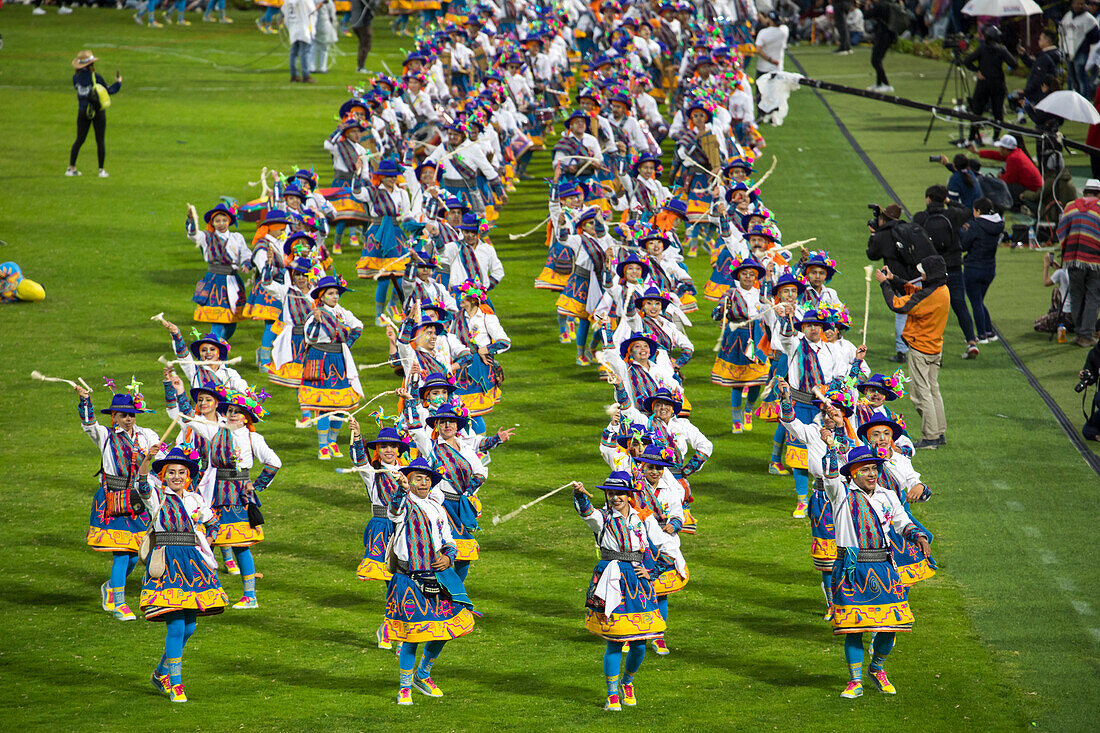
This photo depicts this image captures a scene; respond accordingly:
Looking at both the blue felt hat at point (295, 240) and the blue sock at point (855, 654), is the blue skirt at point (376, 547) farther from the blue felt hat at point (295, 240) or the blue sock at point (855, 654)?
the blue felt hat at point (295, 240)

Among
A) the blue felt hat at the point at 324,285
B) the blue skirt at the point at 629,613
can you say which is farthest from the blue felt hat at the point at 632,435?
the blue felt hat at the point at 324,285

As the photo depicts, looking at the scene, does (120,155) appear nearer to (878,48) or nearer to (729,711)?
(878,48)

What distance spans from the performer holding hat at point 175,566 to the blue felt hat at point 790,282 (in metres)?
6.91

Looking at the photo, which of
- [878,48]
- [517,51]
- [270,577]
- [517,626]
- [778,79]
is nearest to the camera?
[517,626]

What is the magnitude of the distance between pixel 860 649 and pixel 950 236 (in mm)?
8000

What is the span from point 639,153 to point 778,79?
3.68m

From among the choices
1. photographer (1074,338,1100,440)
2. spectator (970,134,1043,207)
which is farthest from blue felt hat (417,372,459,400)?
spectator (970,134,1043,207)

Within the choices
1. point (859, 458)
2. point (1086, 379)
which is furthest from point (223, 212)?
point (1086, 379)

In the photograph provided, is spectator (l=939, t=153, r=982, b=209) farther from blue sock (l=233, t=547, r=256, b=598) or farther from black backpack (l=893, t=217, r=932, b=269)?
blue sock (l=233, t=547, r=256, b=598)

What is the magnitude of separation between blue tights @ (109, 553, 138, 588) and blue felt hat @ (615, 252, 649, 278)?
6538 mm

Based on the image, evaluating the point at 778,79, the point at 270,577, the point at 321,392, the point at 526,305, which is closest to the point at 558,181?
the point at 526,305

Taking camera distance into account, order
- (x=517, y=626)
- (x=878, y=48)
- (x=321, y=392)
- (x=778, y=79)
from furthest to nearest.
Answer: (x=878, y=48)
(x=778, y=79)
(x=321, y=392)
(x=517, y=626)

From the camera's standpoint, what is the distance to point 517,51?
2923cm

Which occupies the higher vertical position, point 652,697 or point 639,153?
point 639,153
